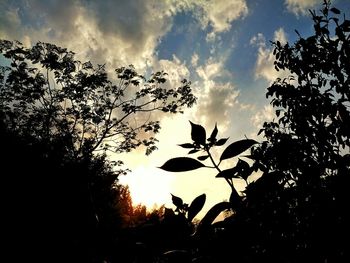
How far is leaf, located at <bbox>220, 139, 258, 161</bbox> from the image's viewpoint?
0.95m

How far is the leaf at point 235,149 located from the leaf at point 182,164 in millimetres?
111

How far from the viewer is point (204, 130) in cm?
98

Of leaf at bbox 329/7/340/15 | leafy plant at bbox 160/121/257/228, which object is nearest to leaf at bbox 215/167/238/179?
leafy plant at bbox 160/121/257/228

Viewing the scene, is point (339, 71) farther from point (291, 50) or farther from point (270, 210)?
point (270, 210)

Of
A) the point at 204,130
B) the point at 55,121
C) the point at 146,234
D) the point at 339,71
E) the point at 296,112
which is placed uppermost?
the point at 55,121

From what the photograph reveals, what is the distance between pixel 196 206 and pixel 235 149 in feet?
0.75

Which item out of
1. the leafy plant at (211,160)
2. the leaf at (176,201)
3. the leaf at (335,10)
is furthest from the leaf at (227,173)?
the leaf at (335,10)

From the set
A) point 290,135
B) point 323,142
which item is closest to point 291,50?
point 290,135

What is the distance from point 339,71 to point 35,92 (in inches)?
755

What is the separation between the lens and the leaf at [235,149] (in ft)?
3.13

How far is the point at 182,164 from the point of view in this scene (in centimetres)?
92

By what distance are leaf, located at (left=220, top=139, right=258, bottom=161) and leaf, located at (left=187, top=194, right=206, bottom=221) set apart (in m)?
0.15

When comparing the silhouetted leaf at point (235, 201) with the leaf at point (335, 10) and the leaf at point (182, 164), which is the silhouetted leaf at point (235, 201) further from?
the leaf at point (335, 10)

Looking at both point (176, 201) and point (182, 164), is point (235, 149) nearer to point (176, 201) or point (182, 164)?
point (182, 164)
